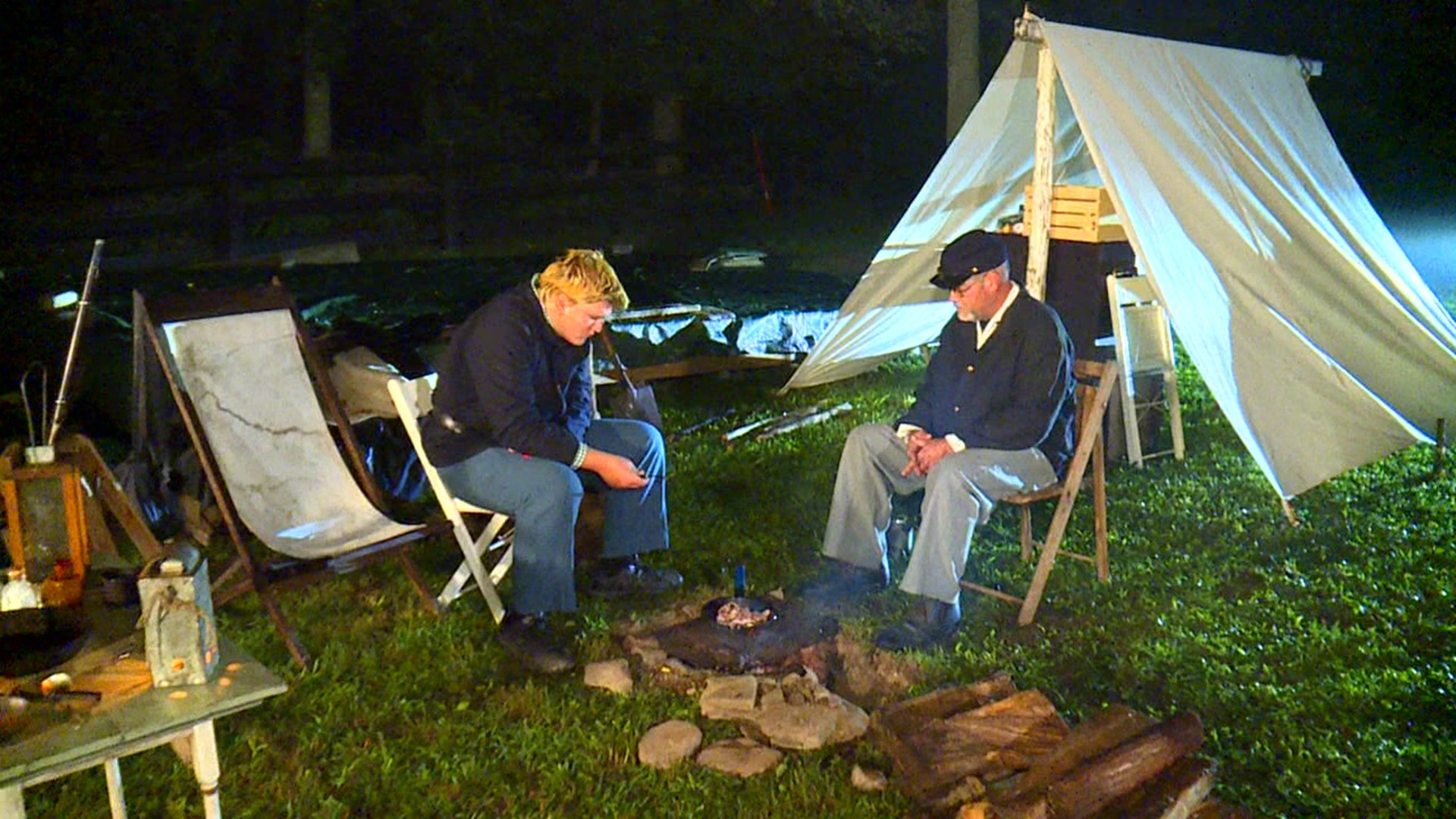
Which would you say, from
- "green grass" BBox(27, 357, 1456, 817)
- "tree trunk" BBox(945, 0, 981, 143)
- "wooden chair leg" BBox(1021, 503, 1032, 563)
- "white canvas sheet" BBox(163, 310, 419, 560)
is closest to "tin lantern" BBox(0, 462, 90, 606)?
"green grass" BBox(27, 357, 1456, 817)

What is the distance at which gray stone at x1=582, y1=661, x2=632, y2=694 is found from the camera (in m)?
3.61

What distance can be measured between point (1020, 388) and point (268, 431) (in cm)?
259

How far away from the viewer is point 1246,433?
4.73 m

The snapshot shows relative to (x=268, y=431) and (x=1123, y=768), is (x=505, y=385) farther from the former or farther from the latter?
(x=1123, y=768)

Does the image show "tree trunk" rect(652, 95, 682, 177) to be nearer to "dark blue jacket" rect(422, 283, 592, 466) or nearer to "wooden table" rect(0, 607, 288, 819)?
"dark blue jacket" rect(422, 283, 592, 466)

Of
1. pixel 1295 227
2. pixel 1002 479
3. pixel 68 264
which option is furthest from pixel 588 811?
pixel 68 264

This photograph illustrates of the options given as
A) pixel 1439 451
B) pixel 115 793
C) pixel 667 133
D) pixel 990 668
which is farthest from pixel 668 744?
pixel 667 133

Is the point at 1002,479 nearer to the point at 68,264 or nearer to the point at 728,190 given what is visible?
the point at 68,264

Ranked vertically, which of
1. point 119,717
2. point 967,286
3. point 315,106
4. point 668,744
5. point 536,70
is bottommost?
point 668,744

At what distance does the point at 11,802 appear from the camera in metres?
2.28

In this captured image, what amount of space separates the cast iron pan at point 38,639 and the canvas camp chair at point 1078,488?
2.72 metres

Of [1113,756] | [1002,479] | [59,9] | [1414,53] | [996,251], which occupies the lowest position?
[1113,756]

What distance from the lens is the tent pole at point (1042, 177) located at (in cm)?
504

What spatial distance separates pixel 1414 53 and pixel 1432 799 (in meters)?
19.5
